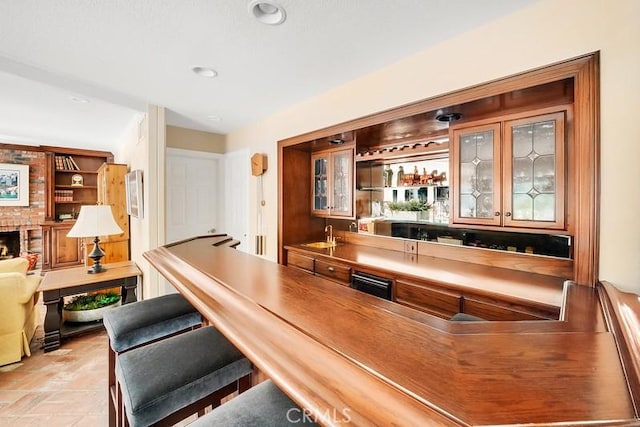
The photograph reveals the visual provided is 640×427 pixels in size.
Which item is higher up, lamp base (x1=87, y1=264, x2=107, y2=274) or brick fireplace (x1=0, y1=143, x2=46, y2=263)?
brick fireplace (x1=0, y1=143, x2=46, y2=263)

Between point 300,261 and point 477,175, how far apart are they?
1891 millimetres

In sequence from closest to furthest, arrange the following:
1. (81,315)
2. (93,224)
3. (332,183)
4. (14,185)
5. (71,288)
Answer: (71,288)
(93,224)
(81,315)
(332,183)
(14,185)

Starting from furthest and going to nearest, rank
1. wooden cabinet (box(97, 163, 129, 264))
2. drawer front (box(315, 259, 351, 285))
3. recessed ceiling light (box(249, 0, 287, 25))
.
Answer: wooden cabinet (box(97, 163, 129, 264))
drawer front (box(315, 259, 351, 285))
recessed ceiling light (box(249, 0, 287, 25))

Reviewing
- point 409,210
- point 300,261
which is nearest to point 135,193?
point 300,261

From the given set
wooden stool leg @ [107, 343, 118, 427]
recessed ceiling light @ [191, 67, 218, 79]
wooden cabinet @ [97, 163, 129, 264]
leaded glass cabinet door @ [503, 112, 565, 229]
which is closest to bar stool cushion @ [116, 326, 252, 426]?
wooden stool leg @ [107, 343, 118, 427]

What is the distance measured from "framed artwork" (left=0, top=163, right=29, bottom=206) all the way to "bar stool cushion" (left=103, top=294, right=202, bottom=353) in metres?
5.93

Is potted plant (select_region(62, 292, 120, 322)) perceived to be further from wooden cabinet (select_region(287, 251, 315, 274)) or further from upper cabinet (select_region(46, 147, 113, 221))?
upper cabinet (select_region(46, 147, 113, 221))

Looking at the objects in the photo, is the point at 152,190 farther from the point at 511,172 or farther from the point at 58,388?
the point at 511,172

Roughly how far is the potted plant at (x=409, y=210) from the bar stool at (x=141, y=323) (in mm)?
2116

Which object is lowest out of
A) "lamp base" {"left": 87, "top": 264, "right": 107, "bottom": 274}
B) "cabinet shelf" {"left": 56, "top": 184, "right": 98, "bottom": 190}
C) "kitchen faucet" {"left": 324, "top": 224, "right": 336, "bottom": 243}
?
"lamp base" {"left": 87, "top": 264, "right": 107, "bottom": 274}

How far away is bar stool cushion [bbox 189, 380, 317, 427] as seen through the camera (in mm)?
686

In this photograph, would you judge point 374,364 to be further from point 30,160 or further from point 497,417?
point 30,160

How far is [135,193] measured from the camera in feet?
10.8

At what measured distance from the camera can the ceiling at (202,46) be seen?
59.1 inches
